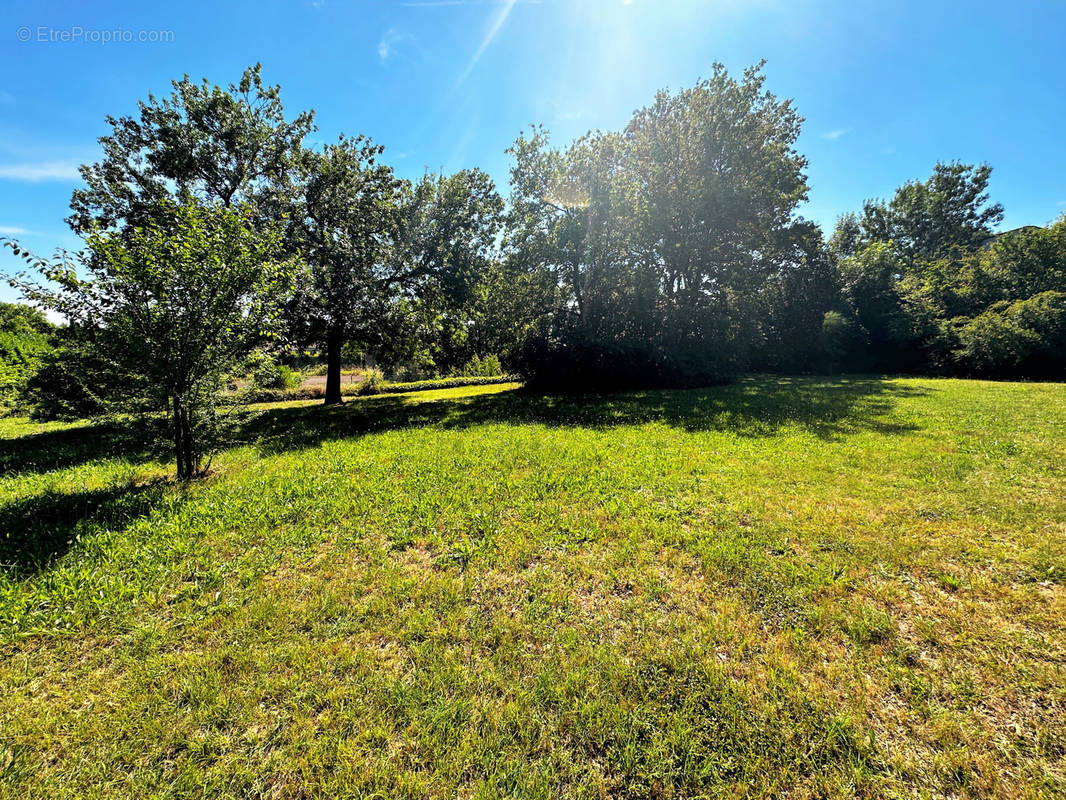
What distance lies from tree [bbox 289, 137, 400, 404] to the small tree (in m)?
8.11

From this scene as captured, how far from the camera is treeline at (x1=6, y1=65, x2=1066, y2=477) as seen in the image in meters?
5.61

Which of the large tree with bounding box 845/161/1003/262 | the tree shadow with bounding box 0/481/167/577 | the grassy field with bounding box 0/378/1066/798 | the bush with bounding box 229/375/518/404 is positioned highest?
the large tree with bounding box 845/161/1003/262

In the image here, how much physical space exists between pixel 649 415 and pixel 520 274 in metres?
12.7

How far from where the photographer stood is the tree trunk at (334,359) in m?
15.5

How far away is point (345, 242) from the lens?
47.8 ft

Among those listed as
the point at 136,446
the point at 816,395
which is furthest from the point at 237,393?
the point at 816,395

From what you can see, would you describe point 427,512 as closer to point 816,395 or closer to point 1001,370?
point 816,395

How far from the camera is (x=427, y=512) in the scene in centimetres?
467

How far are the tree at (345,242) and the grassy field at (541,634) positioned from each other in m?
9.84

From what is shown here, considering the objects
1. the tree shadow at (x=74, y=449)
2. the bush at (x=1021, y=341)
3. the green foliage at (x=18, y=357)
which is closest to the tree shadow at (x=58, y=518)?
the tree shadow at (x=74, y=449)

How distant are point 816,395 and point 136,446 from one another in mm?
20932

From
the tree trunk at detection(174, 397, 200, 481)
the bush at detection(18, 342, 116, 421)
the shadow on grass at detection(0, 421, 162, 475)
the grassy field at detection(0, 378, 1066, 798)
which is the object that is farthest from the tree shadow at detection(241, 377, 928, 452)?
the bush at detection(18, 342, 116, 421)

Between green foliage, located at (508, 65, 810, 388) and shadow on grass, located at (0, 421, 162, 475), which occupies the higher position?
green foliage, located at (508, 65, 810, 388)

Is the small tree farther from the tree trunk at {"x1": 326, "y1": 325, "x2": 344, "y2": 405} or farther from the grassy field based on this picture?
the tree trunk at {"x1": 326, "y1": 325, "x2": 344, "y2": 405}
